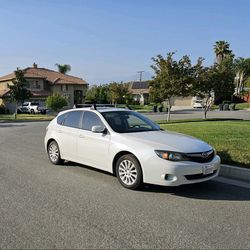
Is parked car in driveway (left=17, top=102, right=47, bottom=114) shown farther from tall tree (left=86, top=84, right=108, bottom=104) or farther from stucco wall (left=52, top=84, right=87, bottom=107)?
tall tree (left=86, top=84, right=108, bottom=104)

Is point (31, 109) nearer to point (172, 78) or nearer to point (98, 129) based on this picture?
point (172, 78)

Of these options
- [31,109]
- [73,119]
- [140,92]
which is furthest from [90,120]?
[140,92]

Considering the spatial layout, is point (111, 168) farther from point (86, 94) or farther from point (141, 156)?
point (86, 94)

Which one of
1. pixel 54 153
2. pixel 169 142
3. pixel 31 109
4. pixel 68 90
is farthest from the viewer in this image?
pixel 68 90

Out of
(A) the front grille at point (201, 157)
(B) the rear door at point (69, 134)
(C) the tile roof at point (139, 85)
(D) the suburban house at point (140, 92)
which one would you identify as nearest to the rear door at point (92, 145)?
(B) the rear door at point (69, 134)

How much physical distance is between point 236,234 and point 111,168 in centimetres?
306

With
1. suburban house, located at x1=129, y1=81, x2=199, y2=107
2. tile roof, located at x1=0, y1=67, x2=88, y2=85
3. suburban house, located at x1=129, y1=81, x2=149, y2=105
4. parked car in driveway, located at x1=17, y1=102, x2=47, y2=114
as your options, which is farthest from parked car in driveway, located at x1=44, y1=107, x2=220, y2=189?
suburban house, located at x1=129, y1=81, x2=149, y2=105

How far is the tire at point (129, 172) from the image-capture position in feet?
21.1

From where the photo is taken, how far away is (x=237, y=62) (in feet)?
315

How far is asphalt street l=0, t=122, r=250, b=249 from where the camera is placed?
425 centimetres

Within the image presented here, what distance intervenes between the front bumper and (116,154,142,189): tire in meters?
0.15

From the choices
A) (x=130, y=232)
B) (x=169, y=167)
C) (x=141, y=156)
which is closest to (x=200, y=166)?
(x=169, y=167)

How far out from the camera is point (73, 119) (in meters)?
8.41

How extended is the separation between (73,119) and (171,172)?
3.19 metres
